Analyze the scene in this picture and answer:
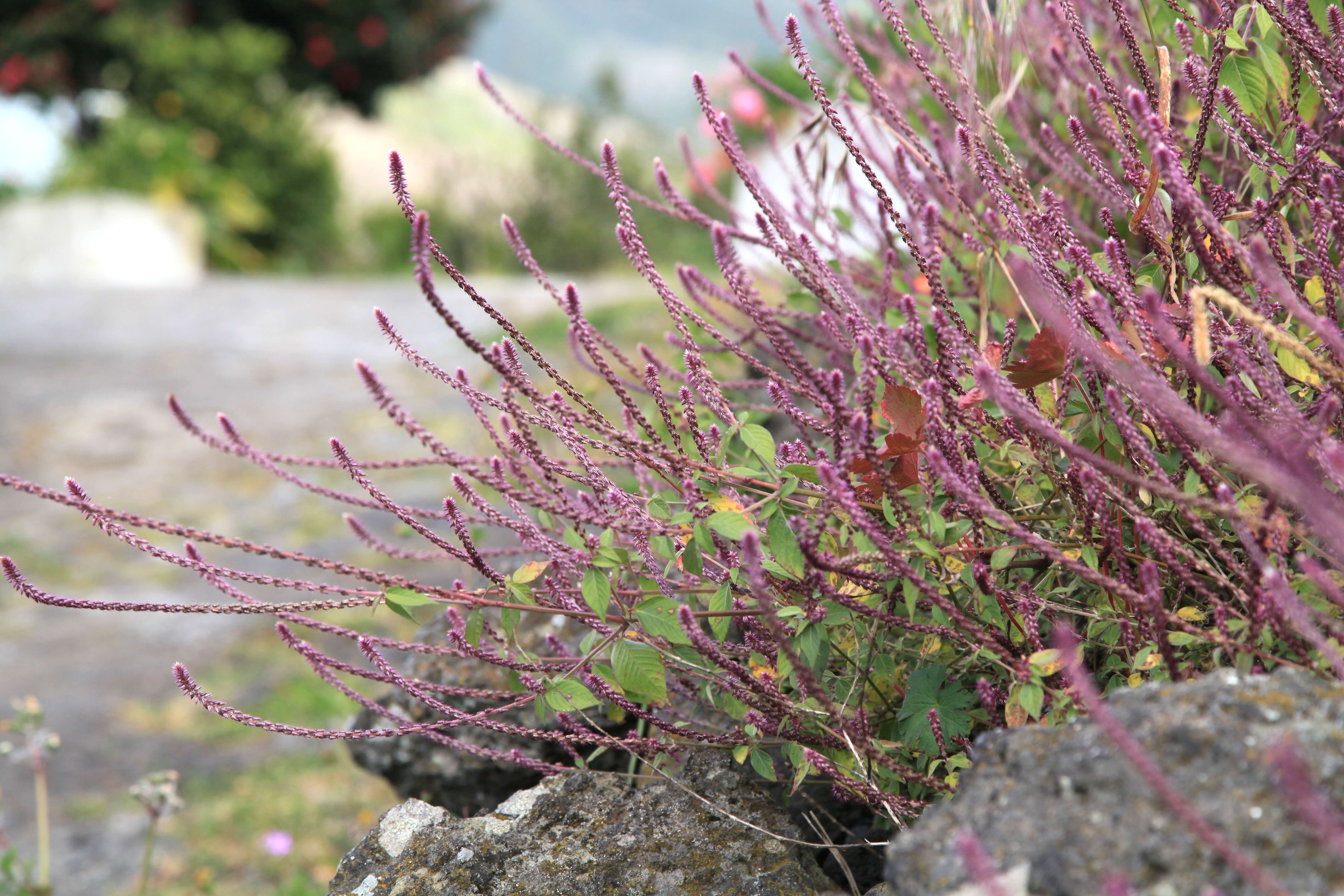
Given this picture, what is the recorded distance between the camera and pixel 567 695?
1356mm

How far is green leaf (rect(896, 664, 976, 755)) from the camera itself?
4.58 feet

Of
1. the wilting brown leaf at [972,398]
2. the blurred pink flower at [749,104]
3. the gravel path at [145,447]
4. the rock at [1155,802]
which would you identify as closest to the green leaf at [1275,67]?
the wilting brown leaf at [972,398]

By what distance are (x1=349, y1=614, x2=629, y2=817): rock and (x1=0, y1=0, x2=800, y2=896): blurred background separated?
0.83 meters

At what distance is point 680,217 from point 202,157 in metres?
14.1

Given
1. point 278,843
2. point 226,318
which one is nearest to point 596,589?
point 278,843

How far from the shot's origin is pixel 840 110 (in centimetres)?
276

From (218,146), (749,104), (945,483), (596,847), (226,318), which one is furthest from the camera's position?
(218,146)

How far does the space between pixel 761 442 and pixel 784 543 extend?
124 millimetres

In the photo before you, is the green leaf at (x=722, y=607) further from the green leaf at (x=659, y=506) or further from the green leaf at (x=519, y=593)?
the green leaf at (x=519, y=593)

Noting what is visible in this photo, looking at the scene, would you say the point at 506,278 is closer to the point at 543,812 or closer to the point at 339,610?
the point at 339,610

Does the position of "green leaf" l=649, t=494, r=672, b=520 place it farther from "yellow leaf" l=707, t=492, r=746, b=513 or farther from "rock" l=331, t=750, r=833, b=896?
"rock" l=331, t=750, r=833, b=896

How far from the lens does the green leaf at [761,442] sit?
1.25m

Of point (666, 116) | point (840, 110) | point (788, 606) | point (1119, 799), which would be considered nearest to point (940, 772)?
point (788, 606)

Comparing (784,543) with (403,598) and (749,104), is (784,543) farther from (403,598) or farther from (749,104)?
(749,104)
